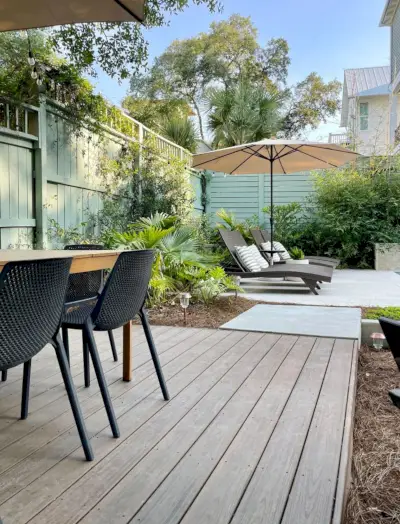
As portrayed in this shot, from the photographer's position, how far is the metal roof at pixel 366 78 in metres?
18.9

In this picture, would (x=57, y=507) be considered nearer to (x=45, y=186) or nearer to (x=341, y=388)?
(x=341, y=388)

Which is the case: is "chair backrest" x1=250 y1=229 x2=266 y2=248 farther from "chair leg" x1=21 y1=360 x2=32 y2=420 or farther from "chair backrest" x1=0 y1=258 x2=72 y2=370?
"chair backrest" x1=0 y1=258 x2=72 y2=370

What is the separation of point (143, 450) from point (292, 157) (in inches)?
257

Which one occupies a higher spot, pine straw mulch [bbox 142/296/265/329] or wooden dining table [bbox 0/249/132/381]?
wooden dining table [bbox 0/249/132/381]

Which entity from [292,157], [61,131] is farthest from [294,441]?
[292,157]

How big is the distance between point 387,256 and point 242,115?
5908 millimetres

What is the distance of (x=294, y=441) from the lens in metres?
1.98

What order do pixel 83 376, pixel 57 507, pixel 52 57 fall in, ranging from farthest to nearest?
pixel 52 57 < pixel 83 376 < pixel 57 507

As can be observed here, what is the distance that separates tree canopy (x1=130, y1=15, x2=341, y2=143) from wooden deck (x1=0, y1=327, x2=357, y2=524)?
1985cm

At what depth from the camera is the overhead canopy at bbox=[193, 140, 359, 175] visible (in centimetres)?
671

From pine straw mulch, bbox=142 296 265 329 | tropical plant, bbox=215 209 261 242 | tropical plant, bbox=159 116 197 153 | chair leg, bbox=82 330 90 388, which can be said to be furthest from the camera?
tropical plant, bbox=159 116 197 153

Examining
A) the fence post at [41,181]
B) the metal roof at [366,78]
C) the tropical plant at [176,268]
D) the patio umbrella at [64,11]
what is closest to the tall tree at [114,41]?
the fence post at [41,181]

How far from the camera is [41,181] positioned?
5.09 metres

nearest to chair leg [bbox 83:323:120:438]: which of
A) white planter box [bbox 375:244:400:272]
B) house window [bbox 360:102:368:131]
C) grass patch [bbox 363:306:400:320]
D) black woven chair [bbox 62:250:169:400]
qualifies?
black woven chair [bbox 62:250:169:400]
